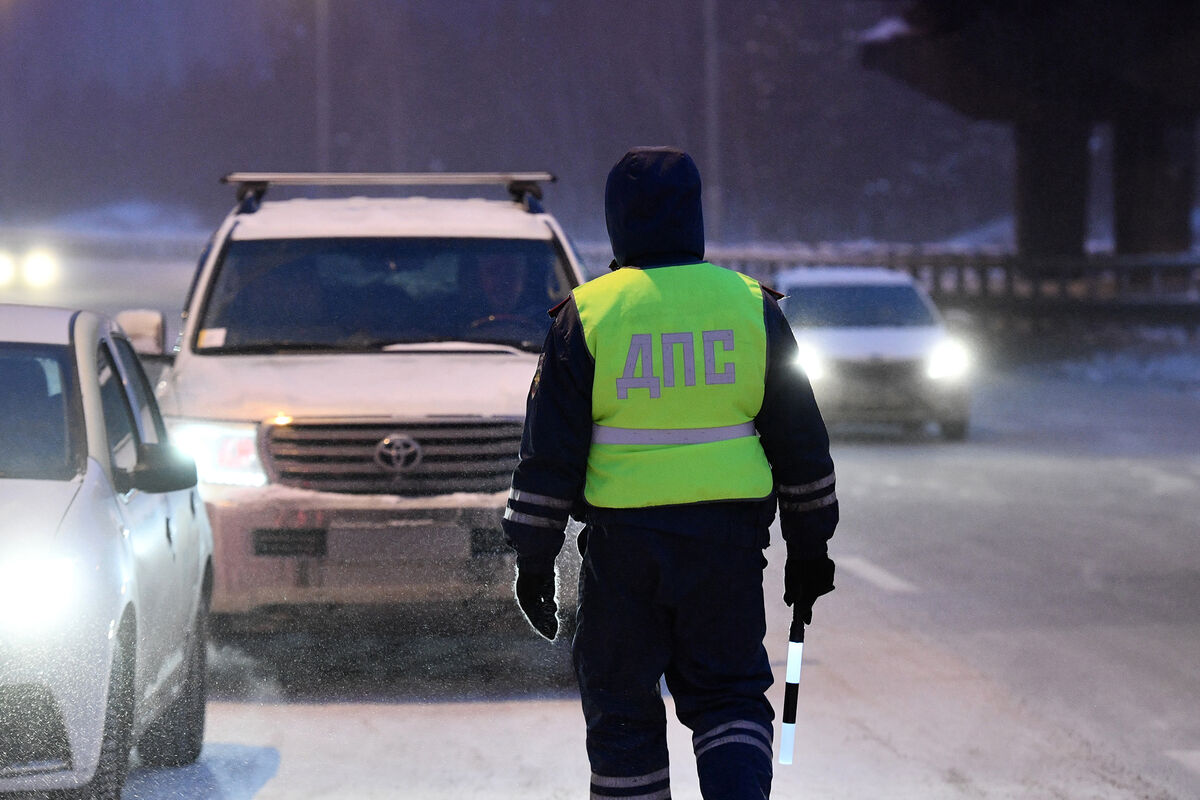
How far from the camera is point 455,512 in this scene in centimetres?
751

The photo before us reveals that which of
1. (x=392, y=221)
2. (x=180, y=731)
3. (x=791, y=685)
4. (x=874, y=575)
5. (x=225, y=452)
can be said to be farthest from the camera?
(x=874, y=575)

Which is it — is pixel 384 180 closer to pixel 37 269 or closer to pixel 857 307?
pixel 857 307

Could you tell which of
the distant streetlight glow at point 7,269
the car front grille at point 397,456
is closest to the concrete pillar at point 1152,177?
the distant streetlight glow at point 7,269

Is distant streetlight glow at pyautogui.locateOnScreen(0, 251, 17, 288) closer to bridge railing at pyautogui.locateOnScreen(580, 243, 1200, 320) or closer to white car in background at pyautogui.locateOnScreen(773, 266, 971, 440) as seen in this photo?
bridge railing at pyautogui.locateOnScreen(580, 243, 1200, 320)

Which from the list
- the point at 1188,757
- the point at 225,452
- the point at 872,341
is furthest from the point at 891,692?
the point at 872,341

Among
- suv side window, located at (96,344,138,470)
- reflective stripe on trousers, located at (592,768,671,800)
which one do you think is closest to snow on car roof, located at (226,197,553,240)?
suv side window, located at (96,344,138,470)

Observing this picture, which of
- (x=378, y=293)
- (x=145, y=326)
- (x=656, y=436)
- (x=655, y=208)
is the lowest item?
(x=145, y=326)

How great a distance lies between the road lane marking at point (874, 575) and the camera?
10.1 m

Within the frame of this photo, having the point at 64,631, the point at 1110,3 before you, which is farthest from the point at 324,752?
the point at 1110,3

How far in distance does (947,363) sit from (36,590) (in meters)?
14.9

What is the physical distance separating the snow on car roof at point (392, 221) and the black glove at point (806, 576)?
15.4 feet

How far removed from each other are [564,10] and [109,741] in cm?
12757

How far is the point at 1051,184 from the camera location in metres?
39.6

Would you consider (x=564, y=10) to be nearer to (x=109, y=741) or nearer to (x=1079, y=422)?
(x=1079, y=422)
